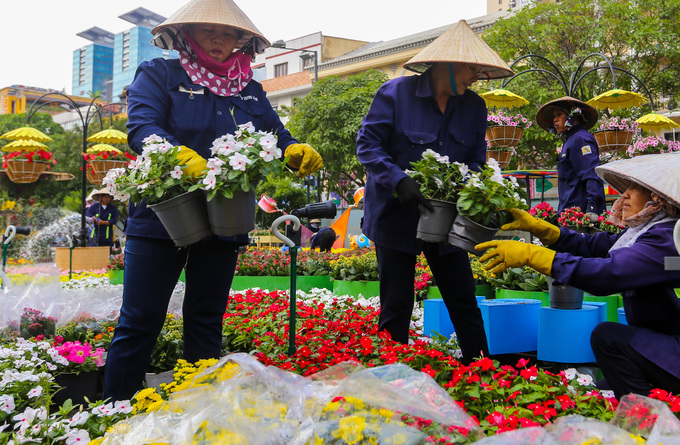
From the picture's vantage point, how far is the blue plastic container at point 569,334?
3586mm

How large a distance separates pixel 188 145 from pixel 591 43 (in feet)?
57.3

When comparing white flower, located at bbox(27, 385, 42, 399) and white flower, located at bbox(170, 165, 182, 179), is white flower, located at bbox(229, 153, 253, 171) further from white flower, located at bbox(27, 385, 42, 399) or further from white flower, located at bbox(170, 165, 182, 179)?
white flower, located at bbox(27, 385, 42, 399)

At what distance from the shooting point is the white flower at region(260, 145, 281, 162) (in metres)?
2.35

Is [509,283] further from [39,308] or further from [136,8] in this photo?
[136,8]

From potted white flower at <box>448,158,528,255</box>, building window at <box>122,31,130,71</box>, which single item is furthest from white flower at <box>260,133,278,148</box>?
building window at <box>122,31,130,71</box>

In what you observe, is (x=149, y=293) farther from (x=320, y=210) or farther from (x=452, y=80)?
(x=452, y=80)

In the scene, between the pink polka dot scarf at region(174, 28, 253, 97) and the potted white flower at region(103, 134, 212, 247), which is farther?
the pink polka dot scarf at region(174, 28, 253, 97)

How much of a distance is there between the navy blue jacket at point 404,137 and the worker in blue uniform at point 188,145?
1.89 ft

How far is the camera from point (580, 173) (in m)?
5.27

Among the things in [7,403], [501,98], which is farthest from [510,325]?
[501,98]

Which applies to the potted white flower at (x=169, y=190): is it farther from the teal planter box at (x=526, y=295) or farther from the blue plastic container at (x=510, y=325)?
the teal planter box at (x=526, y=295)

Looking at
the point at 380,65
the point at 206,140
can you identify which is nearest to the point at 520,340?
the point at 206,140

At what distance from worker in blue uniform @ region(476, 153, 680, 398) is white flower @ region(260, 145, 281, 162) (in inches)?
36.4

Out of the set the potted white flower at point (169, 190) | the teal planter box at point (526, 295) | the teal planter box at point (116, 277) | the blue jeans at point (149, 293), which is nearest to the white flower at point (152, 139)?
the potted white flower at point (169, 190)
